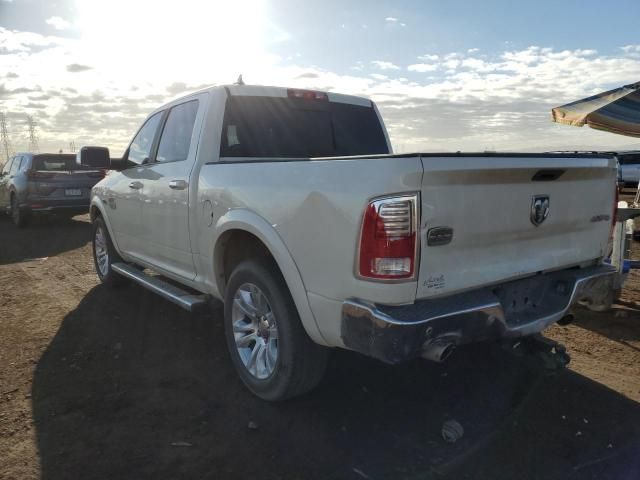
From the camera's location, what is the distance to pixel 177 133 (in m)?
4.43

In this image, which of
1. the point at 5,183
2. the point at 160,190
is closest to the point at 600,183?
the point at 160,190

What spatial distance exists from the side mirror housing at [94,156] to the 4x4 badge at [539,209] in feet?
13.6

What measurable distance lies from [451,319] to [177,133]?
3051mm

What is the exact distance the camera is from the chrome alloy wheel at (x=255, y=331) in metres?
3.24

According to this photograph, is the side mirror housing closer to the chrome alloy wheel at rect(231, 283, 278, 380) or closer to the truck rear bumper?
the chrome alloy wheel at rect(231, 283, 278, 380)

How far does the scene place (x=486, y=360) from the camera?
391 cm

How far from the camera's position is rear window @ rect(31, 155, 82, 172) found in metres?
11.9

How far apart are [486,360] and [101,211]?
4.60 metres

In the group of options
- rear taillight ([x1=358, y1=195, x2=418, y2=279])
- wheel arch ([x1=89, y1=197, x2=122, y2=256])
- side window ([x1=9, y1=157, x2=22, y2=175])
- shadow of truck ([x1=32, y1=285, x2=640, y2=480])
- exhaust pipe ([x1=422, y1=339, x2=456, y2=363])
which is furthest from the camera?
side window ([x1=9, y1=157, x2=22, y2=175])

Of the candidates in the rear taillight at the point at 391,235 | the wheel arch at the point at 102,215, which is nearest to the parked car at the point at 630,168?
the wheel arch at the point at 102,215

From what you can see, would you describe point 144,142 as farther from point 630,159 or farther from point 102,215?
→ point 630,159

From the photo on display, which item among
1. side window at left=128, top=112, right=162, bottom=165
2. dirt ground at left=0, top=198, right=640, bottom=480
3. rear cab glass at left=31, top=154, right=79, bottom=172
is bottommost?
dirt ground at left=0, top=198, right=640, bottom=480

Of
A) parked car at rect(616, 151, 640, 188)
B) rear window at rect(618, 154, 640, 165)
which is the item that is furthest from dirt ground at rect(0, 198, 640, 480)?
rear window at rect(618, 154, 640, 165)

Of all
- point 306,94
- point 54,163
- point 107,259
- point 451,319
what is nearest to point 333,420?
point 451,319
